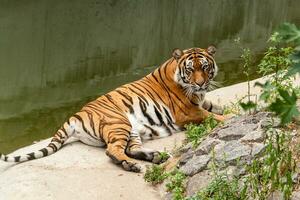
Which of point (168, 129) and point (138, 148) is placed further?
point (168, 129)

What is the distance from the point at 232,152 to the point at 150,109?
2.10 metres

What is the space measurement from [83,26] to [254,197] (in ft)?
40.9

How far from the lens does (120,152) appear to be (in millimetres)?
5449

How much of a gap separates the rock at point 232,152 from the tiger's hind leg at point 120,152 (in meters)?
0.93

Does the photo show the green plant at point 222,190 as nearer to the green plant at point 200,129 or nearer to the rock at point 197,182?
the rock at point 197,182

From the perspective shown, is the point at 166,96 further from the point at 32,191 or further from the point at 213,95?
the point at 32,191

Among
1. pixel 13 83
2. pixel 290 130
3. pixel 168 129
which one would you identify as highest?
pixel 290 130

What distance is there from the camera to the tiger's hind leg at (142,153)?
536 cm

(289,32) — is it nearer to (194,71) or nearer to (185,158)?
(185,158)

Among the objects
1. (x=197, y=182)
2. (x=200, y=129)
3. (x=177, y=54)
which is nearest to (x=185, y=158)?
(x=197, y=182)

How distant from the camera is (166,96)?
6477 millimetres

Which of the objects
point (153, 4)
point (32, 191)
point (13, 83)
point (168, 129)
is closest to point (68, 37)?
point (13, 83)

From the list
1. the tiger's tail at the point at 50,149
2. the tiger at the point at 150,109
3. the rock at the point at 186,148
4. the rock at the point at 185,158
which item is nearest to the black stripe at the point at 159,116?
the tiger at the point at 150,109

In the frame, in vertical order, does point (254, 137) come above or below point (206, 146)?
above
